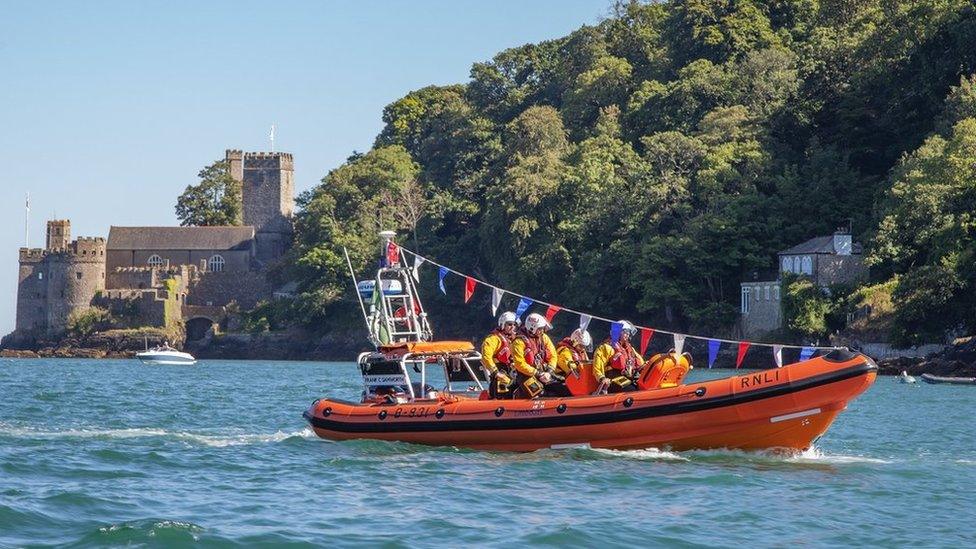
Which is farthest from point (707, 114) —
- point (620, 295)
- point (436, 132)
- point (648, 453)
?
point (648, 453)

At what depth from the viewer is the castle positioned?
106 m

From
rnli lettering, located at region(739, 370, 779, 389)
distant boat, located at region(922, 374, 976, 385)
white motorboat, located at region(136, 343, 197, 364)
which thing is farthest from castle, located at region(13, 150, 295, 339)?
rnli lettering, located at region(739, 370, 779, 389)

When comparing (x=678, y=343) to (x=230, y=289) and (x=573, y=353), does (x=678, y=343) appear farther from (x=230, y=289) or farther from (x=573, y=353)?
(x=230, y=289)

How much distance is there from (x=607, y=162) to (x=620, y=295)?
9.80m

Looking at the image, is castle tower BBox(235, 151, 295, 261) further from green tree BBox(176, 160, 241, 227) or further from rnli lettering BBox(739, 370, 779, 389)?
rnli lettering BBox(739, 370, 779, 389)

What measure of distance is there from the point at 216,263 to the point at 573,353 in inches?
3436

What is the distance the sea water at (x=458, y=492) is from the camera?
1975 centimetres

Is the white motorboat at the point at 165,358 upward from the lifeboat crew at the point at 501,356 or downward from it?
downward

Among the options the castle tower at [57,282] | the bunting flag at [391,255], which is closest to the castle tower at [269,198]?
the castle tower at [57,282]

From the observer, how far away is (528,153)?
309 ft

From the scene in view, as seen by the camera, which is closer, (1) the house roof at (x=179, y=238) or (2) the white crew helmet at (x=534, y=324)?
(2) the white crew helmet at (x=534, y=324)

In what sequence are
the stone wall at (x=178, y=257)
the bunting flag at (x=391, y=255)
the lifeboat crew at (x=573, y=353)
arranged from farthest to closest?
the stone wall at (x=178, y=257) < the bunting flag at (x=391, y=255) < the lifeboat crew at (x=573, y=353)

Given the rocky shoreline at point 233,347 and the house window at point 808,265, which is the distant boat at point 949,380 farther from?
the rocky shoreline at point 233,347

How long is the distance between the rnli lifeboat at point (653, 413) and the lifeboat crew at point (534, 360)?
38 cm
